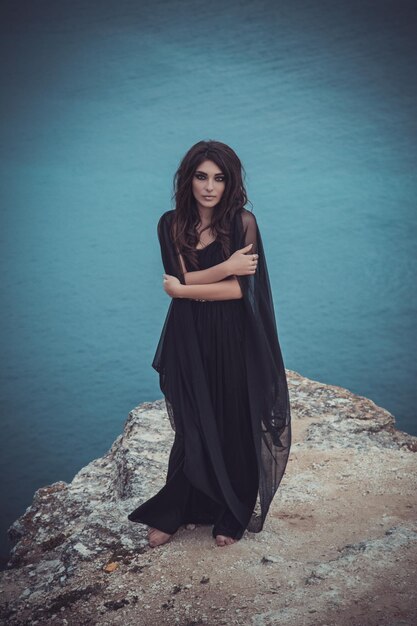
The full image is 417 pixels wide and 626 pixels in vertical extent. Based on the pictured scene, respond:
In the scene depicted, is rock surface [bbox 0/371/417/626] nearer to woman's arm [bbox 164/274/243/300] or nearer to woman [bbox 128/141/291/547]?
woman [bbox 128/141/291/547]

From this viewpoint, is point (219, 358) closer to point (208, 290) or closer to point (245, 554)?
point (208, 290)

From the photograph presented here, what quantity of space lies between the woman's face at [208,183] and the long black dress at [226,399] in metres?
0.13

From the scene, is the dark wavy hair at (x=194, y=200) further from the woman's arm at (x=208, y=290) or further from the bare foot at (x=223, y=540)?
the bare foot at (x=223, y=540)

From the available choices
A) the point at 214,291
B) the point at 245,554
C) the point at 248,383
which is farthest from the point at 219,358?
the point at 245,554

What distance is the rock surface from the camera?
245 centimetres

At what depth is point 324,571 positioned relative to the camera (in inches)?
102

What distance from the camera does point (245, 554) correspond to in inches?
110

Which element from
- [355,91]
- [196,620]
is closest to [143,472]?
[196,620]

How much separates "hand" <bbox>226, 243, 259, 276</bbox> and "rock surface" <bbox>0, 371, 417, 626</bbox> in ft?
3.60

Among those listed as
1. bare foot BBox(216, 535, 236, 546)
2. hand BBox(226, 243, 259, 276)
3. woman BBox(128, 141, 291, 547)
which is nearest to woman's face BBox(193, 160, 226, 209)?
woman BBox(128, 141, 291, 547)

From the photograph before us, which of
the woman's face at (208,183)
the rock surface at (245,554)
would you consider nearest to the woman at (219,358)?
the woman's face at (208,183)

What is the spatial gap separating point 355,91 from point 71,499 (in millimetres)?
10049

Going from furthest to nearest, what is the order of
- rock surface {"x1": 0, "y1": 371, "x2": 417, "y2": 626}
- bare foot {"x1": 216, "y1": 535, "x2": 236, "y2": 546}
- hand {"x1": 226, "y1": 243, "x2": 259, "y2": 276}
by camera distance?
bare foot {"x1": 216, "y1": 535, "x2": 236, "y2": 546} → hand {"x1": 226, "y1": 243, "x2": 259, "y2": 276} → rock surface {"x1": 0, "y1": 371, "x2": 417, "y2": 626}

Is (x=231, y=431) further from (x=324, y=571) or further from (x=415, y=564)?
(x=415, y=564)
